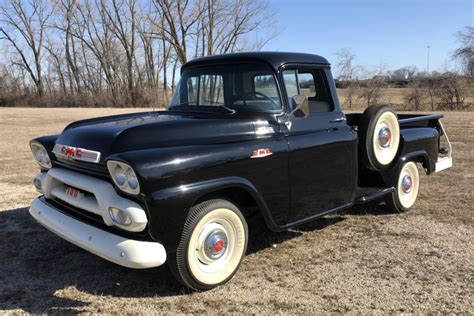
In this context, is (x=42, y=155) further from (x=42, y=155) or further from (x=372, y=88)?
(x=372, y=88)

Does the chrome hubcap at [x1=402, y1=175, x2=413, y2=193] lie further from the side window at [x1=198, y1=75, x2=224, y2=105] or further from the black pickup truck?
the side window at [x1=198, y1=75, x2=224, y2=105]

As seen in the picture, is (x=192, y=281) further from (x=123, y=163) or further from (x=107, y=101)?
(x=107, y=101)

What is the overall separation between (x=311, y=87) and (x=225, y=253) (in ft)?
6.65

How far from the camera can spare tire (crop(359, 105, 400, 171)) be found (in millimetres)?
4941

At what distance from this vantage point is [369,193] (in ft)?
17.3

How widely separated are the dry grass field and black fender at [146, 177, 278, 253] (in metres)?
0.57

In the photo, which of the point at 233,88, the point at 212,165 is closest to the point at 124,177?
the point at 212,165

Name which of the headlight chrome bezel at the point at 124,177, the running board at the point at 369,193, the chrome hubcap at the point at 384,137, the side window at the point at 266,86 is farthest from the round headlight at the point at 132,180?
the chrome hubcap at the point at 384,137

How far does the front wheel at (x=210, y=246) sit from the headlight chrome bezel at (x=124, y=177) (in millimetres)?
494

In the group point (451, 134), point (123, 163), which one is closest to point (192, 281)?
point (123, 163)

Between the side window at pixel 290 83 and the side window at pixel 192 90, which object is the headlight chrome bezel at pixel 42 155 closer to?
the side window at pixel 192 90

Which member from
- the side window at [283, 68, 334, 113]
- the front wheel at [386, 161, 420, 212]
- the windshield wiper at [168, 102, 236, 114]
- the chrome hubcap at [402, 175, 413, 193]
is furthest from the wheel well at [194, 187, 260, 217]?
the chrome hubcap at [402, 175, 413, 193]

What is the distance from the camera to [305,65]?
4.62 meters

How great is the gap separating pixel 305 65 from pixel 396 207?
244 cm
